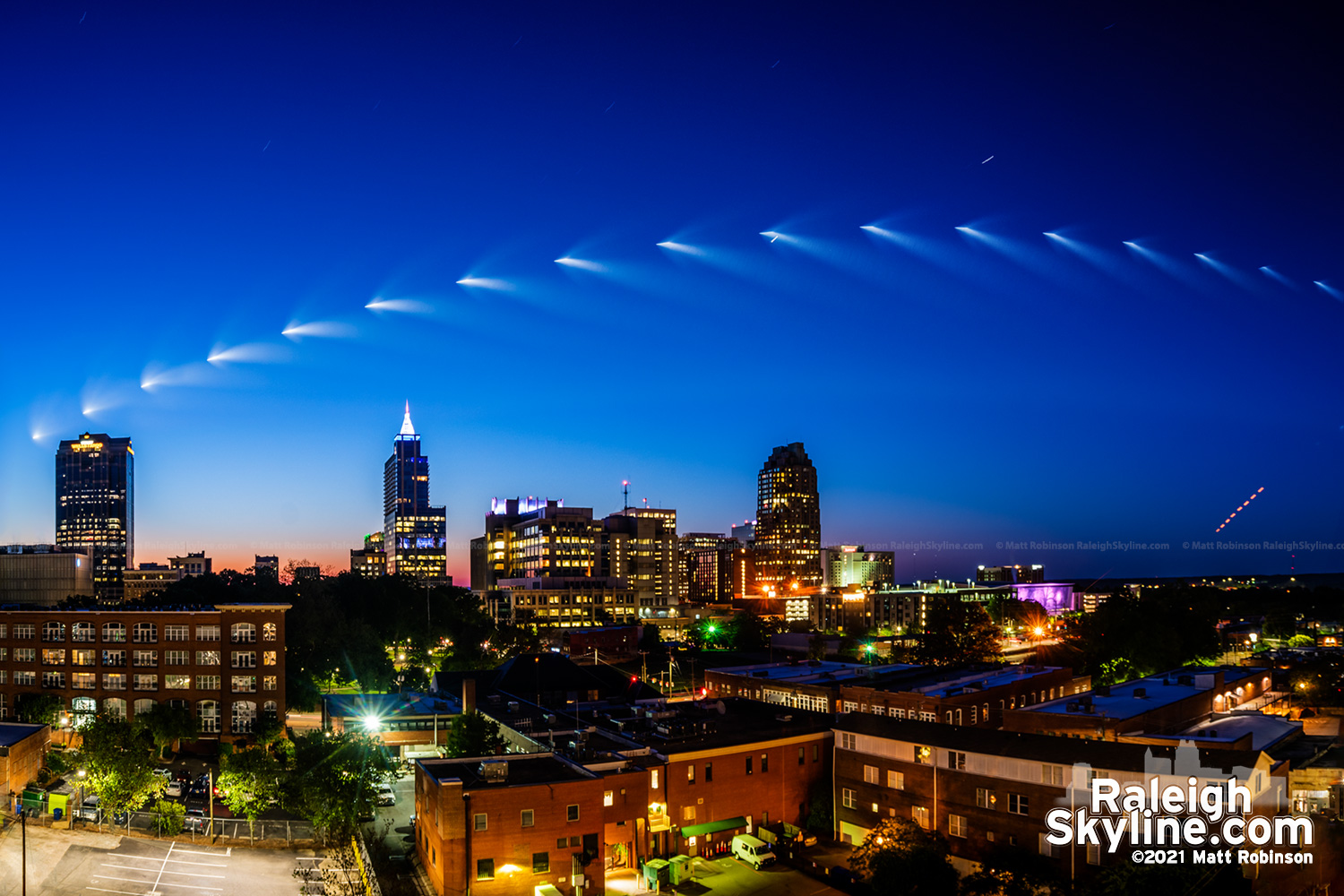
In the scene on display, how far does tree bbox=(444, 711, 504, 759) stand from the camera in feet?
131

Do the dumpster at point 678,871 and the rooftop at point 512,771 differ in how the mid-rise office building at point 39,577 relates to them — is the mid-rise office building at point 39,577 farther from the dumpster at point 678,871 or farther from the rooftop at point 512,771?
the dumpster at point 678,871

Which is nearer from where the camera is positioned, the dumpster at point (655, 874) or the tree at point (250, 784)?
the dumpster at point (655, 874)

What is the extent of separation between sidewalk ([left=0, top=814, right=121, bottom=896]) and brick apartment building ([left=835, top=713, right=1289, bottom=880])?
97.9ft

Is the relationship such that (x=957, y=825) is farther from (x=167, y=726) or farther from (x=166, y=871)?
(x=167, y=726)

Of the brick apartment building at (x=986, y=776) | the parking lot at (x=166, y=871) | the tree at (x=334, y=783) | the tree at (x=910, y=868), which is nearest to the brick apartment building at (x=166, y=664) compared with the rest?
the tree at (x=334, y=783)

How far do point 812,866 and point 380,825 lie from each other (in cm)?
1856

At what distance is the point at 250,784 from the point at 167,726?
16.7 meters

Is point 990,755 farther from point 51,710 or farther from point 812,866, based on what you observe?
point 51,710

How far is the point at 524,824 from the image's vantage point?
30.9 meters

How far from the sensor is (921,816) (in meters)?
36.3

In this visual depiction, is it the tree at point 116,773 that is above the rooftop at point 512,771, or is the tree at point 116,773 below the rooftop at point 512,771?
below

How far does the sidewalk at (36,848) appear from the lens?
30609mm

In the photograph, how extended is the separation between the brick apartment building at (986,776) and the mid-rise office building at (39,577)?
111007mm

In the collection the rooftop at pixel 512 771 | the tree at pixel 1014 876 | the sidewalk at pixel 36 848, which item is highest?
the rooftop at pixel 512 771
